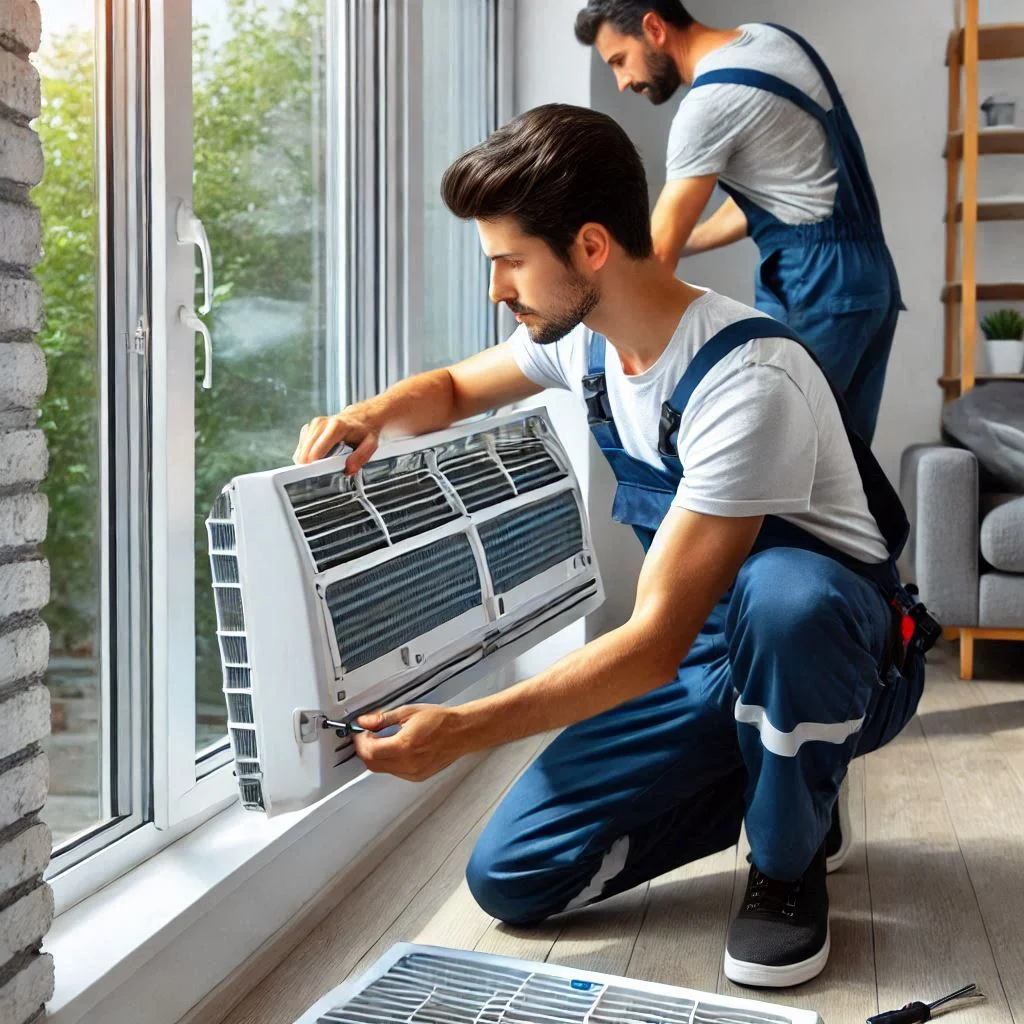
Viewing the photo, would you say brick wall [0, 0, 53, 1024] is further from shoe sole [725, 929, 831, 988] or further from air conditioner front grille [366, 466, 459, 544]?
shoe sole [725, 929, 831, 988]

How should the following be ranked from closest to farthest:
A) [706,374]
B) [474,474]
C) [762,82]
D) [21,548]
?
1. [21,548]
2. [706,374]
3. [474,474]
4. [762,82]

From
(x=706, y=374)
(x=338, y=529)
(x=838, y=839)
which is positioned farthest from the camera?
(x=838, y=839)

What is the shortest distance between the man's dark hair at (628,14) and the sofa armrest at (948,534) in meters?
1.21

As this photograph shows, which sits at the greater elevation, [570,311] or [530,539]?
[570,311]

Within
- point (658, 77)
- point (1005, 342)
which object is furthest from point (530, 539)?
point (1005, 342)

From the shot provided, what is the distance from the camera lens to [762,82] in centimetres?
212

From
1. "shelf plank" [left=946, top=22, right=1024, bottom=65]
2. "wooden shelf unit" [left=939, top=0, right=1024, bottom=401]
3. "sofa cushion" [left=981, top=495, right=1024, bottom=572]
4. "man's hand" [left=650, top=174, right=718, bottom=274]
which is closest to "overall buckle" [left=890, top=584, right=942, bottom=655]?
"man's hand" [left=650, top=174, right=718, bottom=274]

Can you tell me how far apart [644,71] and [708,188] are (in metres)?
0.29

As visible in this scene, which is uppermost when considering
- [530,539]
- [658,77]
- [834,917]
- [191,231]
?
[658,77]

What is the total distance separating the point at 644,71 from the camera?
90.7 inches

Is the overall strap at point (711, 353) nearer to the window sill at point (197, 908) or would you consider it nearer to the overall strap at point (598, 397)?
the overall strap at point (598, 397)

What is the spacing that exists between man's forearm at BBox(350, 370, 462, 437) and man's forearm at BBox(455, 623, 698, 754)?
43cm

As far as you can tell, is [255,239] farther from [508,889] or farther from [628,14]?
[508,889]

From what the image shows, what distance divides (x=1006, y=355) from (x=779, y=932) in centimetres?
248
